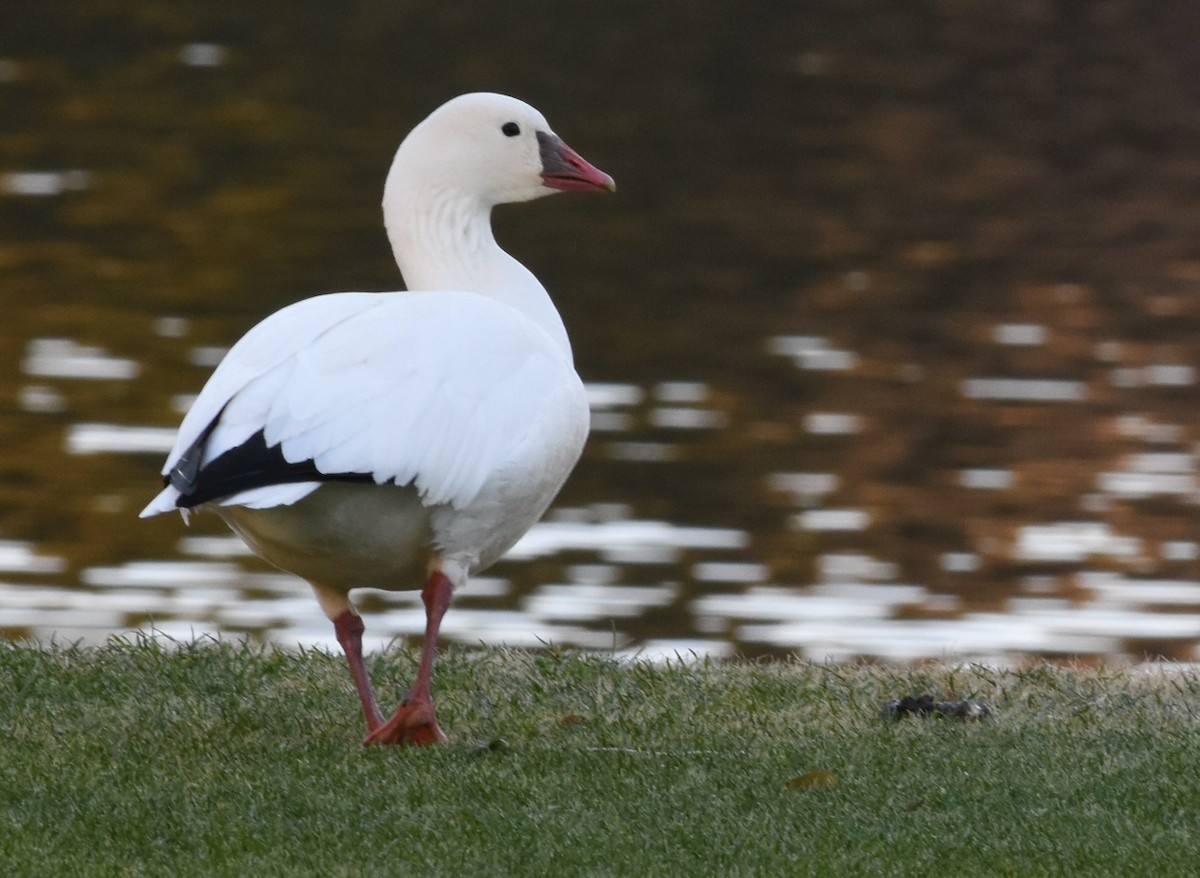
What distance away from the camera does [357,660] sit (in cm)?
544

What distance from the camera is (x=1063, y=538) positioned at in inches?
431

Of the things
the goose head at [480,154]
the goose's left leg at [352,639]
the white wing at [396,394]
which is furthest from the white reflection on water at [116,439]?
the white wing at [396,394]

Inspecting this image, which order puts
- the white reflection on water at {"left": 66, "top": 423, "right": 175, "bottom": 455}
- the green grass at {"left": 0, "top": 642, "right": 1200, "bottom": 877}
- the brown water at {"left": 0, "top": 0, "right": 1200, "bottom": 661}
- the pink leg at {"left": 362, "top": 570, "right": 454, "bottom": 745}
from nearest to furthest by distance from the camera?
the green grass at {"left": 0, "top": 642, "right": 1200, "bottom": 877}
the pink leg at {"left": 362, "top": 570, "right": 454, "bottom": 745}
the brown water at {"left": 0, "top": 0, "right": 1200, "bottom": 661}
the white reflection on water at {"left": 66, "top": 423, "right": 175, "bottom": 455}

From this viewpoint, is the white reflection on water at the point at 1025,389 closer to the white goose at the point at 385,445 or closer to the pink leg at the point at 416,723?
the white goose at the point at 385,445

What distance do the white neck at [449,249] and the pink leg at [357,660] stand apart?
113cm

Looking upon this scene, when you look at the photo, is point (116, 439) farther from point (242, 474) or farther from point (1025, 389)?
point (242, 474)

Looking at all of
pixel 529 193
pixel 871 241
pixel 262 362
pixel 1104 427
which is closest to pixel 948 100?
pixel 871 241

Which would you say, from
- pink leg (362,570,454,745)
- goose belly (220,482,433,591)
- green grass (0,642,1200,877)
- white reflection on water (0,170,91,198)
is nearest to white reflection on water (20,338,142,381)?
white reflection on water (0,170,91,198)

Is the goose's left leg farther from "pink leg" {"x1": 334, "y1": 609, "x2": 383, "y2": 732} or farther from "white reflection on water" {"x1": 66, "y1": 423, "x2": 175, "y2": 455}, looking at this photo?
"white reflection on water" {"x1": 66, "y1": 423, "x2": 175, "y2": 455}

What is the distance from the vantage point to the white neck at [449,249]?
6.13 m

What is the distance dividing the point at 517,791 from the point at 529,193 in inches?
91.0

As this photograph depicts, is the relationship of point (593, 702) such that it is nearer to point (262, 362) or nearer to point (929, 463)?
point (262, 362)

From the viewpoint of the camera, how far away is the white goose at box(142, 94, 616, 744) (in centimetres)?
487

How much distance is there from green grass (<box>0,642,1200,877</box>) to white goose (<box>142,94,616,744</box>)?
42 cm
